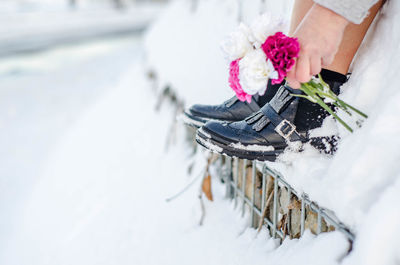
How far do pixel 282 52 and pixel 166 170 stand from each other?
1124 millimetres

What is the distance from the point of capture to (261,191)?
1251 millimetres

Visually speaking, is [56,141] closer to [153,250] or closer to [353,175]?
[153,250]

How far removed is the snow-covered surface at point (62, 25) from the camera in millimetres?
7727

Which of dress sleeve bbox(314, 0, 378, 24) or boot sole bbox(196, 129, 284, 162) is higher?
dress sleeve bbox(314, 0, 378, 24)

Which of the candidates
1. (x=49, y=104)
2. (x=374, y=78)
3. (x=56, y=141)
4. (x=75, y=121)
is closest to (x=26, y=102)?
(x=49, y=104)

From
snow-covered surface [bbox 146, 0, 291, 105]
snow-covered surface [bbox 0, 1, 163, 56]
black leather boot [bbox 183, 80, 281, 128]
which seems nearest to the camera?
black leather boot [bbox 183, 80, 281, 128]

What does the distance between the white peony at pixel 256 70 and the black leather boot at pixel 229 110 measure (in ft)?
1.13

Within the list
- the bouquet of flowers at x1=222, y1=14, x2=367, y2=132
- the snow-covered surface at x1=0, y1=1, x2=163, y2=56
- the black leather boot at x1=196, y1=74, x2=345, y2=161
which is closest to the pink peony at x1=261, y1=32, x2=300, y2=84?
the bouquet of flowers at x1=222, y1=14, x2=367, y2=132

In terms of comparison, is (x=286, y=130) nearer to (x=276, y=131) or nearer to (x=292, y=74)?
(x=276, y=131)

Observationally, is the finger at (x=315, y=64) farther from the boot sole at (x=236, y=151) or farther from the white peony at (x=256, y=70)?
the boot sole at (x=236, y=151)

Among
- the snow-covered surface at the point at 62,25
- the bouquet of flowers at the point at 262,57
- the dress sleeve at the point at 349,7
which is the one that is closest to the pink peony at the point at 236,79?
the bouquet of flowers at the point at 262,57

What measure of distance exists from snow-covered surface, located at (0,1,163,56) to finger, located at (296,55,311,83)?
22.1ft

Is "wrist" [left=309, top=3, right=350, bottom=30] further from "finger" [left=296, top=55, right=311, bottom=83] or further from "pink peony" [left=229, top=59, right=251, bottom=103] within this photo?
"pink peony" [left=229, top=59, right=251, bottom=103]

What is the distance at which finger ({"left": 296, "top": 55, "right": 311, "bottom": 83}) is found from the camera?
2.65 feet
